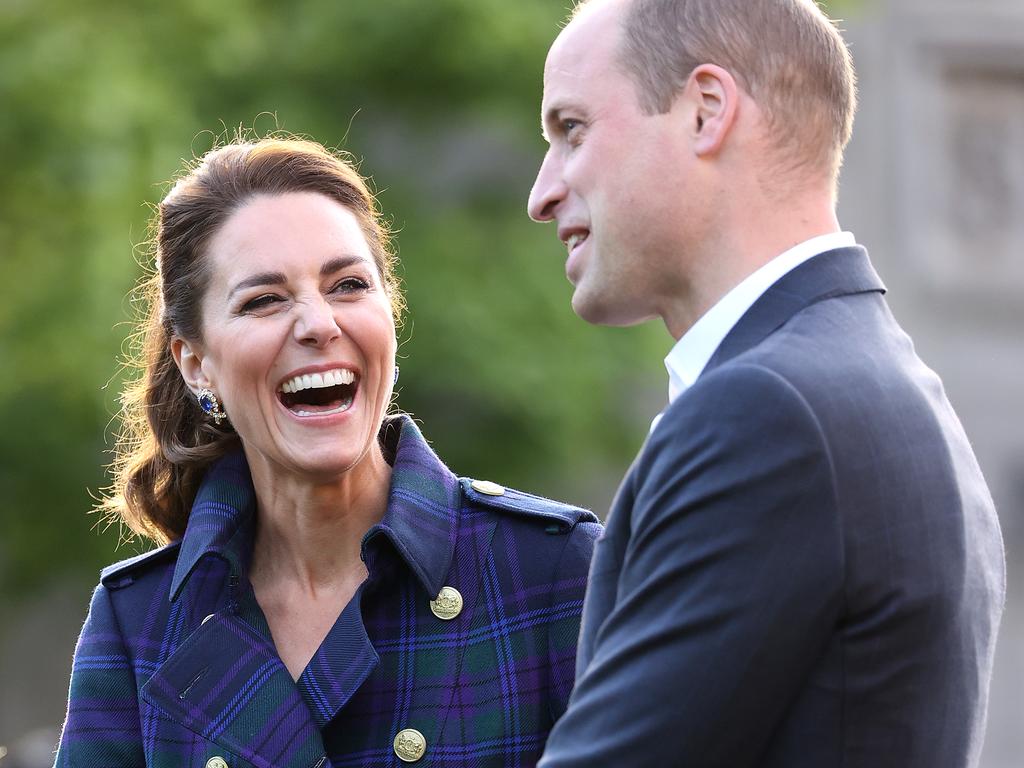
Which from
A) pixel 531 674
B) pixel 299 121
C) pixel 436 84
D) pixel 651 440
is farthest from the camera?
pixel 436 84

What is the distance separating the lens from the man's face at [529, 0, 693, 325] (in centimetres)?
247

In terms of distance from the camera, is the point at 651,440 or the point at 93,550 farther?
the point at 93,550

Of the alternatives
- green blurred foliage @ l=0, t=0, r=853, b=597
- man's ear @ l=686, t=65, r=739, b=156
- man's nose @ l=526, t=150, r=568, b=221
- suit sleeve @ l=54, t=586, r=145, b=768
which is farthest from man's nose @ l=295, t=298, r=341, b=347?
green blurred foliage @ l=0, t=0, r=853, b=597

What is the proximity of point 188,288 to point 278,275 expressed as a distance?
290 millimetres

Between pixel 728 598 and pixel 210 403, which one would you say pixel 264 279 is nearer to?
pixel 210 403

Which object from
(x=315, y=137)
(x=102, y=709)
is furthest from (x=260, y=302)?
(x=315, y=137)

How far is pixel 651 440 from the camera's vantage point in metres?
2.24

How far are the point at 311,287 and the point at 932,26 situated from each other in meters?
14.9

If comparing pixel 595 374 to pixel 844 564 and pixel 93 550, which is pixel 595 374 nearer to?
pixel 93 550

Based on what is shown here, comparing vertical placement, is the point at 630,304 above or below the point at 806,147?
below

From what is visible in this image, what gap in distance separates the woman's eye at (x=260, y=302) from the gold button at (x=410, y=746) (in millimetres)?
949

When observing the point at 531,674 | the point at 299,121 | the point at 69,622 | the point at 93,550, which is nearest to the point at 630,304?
the point at 531,674

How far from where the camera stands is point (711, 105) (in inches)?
96.7

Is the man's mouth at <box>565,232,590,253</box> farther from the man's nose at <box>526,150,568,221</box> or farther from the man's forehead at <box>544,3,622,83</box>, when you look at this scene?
the man's forehead at <box>544,3,622,83</box>
